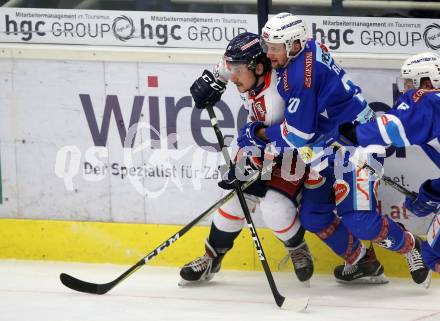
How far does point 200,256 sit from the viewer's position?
6.00m

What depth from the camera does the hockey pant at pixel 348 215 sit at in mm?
5418

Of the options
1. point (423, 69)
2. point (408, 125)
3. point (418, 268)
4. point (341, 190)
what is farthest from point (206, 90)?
point (418, 268)

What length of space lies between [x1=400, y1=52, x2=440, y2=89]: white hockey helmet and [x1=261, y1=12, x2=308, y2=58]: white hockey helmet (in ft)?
1.52

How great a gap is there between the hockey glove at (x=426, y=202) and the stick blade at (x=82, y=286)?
1.39m

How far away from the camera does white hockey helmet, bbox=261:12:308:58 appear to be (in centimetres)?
532

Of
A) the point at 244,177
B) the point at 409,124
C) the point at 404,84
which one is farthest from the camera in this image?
the point at 244,177

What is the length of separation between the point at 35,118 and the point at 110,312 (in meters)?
1.36

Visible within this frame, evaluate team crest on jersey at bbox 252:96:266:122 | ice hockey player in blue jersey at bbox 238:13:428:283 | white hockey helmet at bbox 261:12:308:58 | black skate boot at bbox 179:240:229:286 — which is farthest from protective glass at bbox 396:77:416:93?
black skate boot at bbox 179:240:229:286

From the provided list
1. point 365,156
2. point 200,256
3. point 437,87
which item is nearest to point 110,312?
point 200,256

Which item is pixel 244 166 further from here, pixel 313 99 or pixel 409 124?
pixel 409 124

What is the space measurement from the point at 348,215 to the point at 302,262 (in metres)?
0.36

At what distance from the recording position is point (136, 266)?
5.54 meters

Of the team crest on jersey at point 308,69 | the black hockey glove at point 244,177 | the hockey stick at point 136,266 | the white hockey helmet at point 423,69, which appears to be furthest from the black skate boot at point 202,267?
the white hockey helmet at point 423,69

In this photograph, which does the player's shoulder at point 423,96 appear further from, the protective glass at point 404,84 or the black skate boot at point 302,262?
the black skate boot at point 302,262
